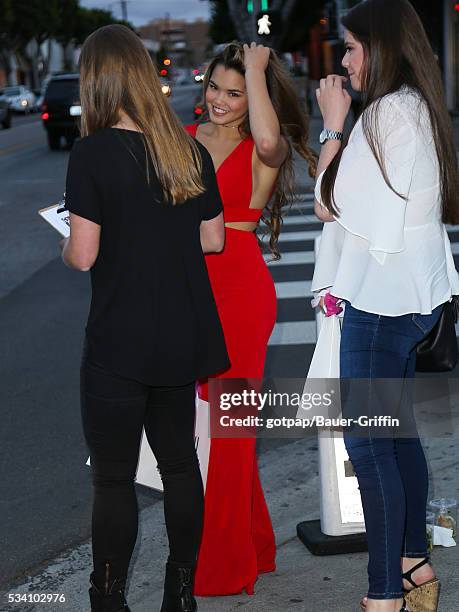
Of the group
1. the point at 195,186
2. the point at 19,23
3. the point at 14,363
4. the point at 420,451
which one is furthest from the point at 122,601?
the point at 19,23

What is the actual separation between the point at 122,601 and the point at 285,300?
586cm

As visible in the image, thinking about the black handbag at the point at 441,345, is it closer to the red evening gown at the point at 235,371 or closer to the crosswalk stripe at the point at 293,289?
the red evening gown at the point at 235,371

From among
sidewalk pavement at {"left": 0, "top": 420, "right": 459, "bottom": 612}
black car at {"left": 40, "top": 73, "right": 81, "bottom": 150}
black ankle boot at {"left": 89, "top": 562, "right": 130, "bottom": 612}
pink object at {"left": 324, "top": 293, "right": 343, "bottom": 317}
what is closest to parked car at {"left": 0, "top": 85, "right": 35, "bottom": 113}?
black car at {"left": 40, "top": 73, "right": 81, "bottom": 150}

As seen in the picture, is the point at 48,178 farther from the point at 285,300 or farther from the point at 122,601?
the point at 122,601

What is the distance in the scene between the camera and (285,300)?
28.7ft

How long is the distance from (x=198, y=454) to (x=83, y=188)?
112cm

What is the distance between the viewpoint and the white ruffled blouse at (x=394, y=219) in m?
2.77

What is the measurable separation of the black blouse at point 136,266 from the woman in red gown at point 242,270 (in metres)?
0.57

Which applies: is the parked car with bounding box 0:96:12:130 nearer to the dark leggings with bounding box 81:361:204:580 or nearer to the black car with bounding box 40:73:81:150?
the black car with bounding box 40:73:81:150

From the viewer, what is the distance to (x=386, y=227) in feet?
9.09

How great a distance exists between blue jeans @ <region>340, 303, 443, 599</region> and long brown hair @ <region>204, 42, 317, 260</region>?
33.3 inches

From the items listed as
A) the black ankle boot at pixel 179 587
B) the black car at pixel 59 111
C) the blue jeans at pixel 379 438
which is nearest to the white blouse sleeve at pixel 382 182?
the blue jeans at pixel 379 438

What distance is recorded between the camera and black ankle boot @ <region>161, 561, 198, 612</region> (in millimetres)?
3109

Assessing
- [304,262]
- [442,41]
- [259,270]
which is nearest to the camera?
[259,270]
